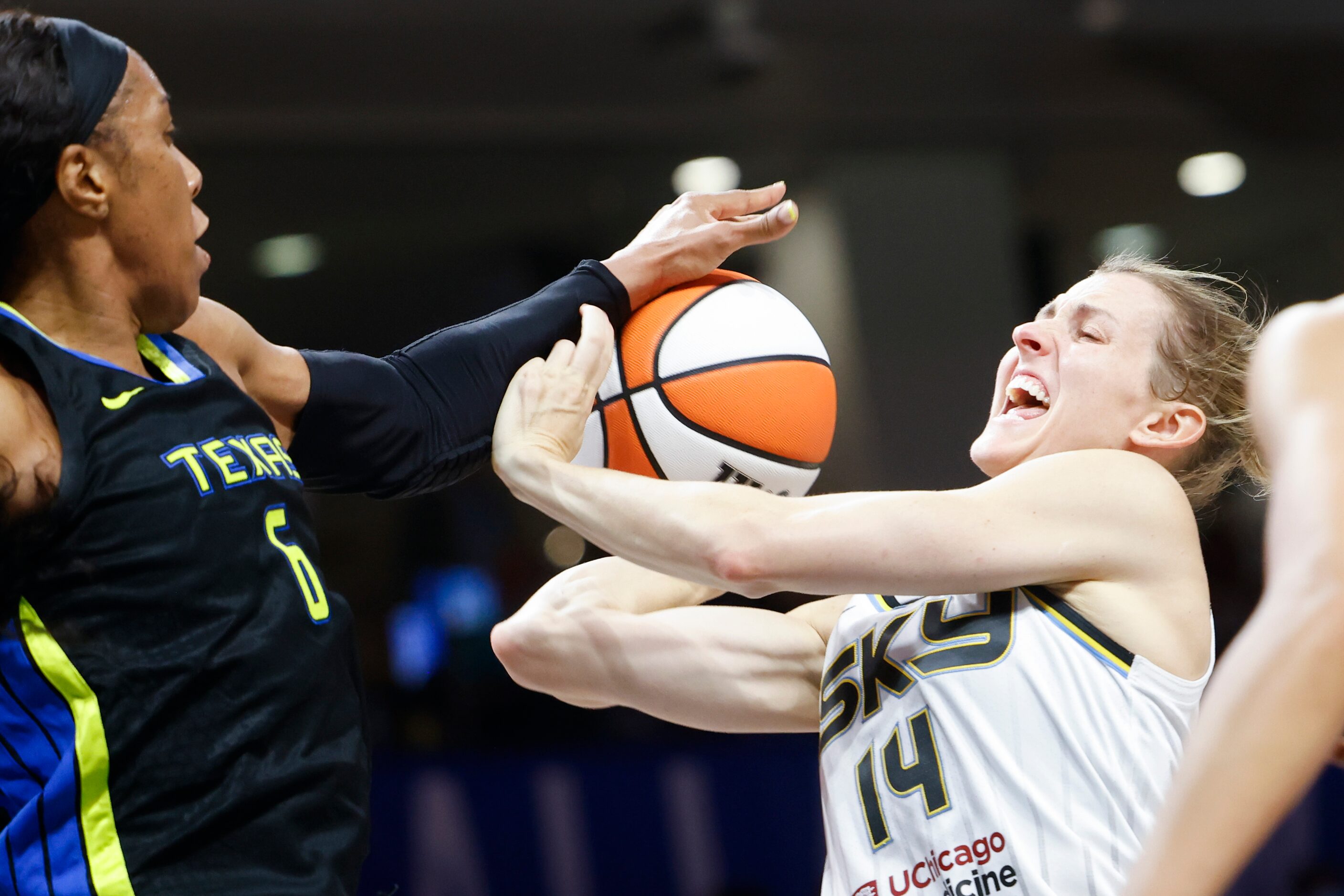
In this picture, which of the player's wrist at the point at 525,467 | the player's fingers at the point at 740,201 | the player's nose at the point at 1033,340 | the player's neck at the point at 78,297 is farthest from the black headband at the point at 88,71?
the player's nose at the point at 1033,340

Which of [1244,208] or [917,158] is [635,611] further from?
[1244,208]

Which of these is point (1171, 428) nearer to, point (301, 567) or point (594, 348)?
point (594, 348)

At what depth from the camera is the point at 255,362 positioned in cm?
217

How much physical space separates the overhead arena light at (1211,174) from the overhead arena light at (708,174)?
331 centimetres

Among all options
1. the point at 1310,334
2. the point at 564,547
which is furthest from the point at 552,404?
the point at 564,547

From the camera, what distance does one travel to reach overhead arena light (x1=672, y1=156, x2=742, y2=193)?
9156 millimetres

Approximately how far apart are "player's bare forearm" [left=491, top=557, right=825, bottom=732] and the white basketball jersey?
0.30 metres

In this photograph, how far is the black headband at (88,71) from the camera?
1703 mm

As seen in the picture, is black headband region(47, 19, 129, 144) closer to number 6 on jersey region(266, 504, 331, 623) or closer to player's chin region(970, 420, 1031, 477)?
number 6 on jersey region(266, 504, 331, 623)

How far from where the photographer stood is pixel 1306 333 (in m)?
1.10

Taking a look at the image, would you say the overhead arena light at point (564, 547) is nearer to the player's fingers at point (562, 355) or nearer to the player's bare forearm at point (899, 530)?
the player's fingers at point (562, 355)

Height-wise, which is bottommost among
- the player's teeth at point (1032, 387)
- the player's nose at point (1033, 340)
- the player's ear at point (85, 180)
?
the player's teeth at point (1032, 387)

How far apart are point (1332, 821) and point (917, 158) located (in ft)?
16.0

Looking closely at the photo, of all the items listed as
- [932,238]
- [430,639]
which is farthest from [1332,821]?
[430,639]
